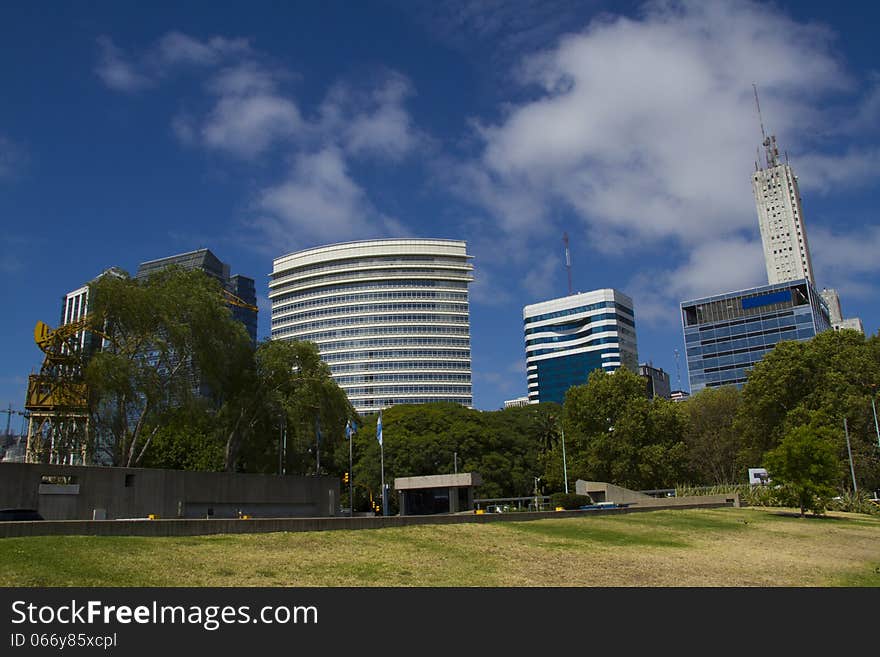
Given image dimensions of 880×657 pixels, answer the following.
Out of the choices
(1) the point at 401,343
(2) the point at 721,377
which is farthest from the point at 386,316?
(2) the point at 721,377

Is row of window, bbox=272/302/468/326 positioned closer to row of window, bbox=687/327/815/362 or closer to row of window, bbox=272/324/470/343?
row of window, bbox=272/324/470/343

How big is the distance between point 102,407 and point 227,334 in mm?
8800

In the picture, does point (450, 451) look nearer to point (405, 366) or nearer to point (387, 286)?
point (405, 366)

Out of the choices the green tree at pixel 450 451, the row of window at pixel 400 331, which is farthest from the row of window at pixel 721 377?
the green tree at pixel 450 451

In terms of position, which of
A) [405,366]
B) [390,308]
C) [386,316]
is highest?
[390,308]

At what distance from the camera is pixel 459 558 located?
19969mm

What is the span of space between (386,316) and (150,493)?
138067 mm

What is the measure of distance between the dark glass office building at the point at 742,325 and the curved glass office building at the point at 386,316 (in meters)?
53.6

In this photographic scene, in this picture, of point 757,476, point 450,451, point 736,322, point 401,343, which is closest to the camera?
point 757,476

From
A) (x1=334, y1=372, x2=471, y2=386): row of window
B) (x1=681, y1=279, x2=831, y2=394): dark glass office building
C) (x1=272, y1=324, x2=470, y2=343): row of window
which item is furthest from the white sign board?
(x1=272, y1=324, x2=470, y2=343): row of window

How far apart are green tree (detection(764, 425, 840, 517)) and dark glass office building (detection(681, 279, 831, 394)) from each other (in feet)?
403
